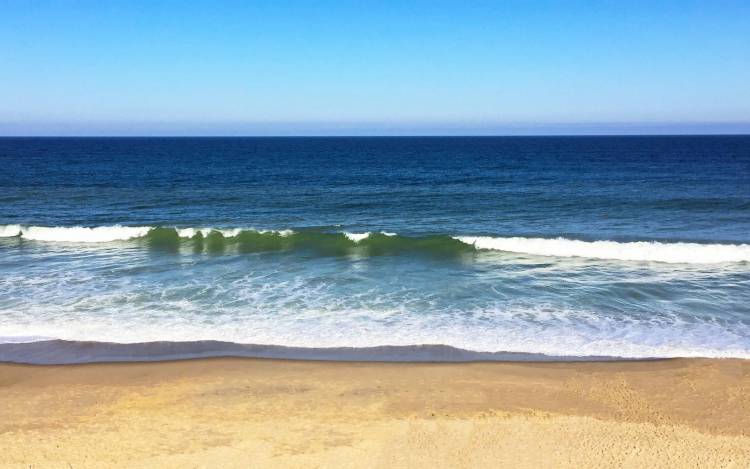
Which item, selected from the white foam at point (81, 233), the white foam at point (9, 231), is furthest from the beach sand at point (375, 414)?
the white foam at point (9, 231)

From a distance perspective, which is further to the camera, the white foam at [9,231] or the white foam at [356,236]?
the white foam at [9,231]

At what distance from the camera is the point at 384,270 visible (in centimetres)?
1831

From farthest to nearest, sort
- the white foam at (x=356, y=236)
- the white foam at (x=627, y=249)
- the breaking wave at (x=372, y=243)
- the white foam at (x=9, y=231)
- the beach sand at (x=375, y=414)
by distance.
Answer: the white foam at (x=9, y=231) → the white foam at (x=356, y=236) → the breaking wave at (x=372, y=243) → the white foam at (x=627, y=249) → the beach sand at (x=375, y=414)

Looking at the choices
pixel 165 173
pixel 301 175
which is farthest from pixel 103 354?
pixel 165 173

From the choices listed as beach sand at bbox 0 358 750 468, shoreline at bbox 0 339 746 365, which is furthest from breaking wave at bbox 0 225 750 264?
beach sand at bbox 0 358 750 468

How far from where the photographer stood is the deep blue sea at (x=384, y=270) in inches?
485

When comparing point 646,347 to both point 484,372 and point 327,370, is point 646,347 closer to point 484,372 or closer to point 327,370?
point 484,372

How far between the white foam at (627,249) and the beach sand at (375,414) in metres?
9.47

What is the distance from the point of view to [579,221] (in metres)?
26.2

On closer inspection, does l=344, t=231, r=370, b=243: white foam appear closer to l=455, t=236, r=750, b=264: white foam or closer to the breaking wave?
the breaking wave

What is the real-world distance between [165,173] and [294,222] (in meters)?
30.5

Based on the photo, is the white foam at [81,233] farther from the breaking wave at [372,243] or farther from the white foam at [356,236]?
the white foam at [356,236]

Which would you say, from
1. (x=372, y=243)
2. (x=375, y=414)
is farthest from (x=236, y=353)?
(x=372, y=243)

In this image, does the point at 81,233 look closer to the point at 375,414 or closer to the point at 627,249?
the point at 375,414
